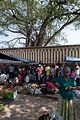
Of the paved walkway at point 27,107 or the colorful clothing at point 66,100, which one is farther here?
the paved walkway at point 27,107

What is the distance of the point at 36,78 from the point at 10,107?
7.99m

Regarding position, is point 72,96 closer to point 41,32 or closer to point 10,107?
point 10,107

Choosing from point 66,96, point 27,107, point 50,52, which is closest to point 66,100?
point 66,96

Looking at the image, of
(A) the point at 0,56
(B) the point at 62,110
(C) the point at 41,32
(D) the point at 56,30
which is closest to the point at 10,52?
(C) the point at 41,32

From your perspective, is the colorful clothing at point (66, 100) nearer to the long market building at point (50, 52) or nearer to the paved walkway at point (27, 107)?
the paved walkway at point (27, 107)

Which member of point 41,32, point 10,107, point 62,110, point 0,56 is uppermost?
point 41,32

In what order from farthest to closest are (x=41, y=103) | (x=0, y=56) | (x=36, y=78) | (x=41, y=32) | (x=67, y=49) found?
(x=41, y=32), (x=67, y=49), (x=36, y=78), (x=41, y=103), (x=0, y=56)

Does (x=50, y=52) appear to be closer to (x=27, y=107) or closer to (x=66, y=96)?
(x=27, y=107)

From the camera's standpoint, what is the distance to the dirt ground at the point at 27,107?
36.9 ft

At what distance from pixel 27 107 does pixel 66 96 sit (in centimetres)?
491

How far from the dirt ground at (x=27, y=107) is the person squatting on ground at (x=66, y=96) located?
285cm

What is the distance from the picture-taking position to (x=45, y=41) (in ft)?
117

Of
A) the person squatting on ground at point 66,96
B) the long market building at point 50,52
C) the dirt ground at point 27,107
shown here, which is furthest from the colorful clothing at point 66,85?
the long market building at point 50,52

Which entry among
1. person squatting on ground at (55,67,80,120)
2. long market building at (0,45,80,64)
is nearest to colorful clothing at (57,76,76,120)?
person squatting on ground at (55,67,80,120)
